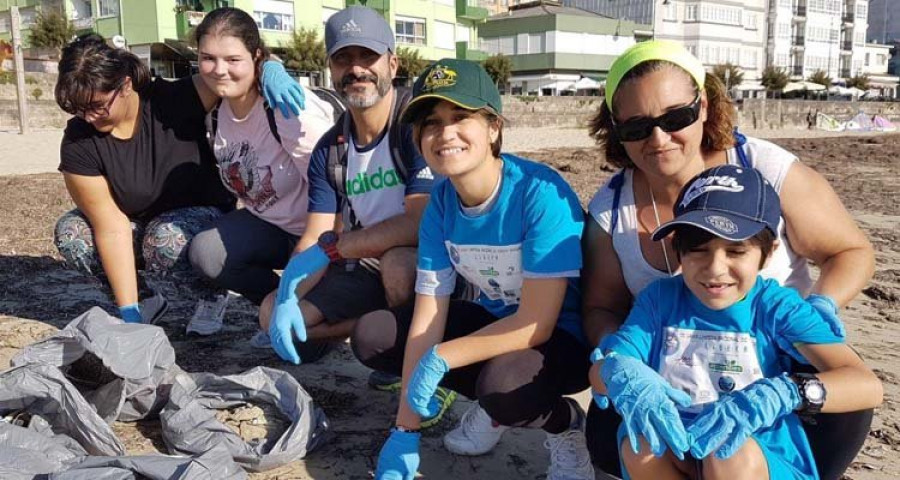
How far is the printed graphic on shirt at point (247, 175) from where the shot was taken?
3.23 meters

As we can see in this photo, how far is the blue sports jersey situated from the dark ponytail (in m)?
0.97

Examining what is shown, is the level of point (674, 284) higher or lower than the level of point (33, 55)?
lower

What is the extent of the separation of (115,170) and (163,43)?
2741 centimetres

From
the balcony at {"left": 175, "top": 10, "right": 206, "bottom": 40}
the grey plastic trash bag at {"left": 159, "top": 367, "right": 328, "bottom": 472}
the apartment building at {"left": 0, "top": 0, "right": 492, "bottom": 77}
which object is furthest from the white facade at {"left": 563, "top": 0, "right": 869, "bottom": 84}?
the grey plastic trash bag at {"left": 159, "top": 367, "right": 328, "bottom": 472}

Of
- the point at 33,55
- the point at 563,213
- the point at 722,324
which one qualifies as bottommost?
the point at 722,324

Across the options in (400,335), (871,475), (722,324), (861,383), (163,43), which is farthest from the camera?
(163,43)

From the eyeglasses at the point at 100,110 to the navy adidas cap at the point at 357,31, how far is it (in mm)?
1041

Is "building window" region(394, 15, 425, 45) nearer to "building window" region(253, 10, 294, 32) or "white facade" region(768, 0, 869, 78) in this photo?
"building window" region(253, 10, 294, 32)

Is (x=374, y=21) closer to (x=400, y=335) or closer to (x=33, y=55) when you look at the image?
(x=400, y=335)

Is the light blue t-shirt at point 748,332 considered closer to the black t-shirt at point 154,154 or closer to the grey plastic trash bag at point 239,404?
the grey plastic trash bag at point 239,404

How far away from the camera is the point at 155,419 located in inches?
103

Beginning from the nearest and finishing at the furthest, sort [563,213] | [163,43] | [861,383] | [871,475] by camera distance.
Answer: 1. [861,383]
2. [563,213]
3. [871,475]
4. [163,43]

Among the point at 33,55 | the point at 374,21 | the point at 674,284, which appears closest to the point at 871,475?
the point at 674,284

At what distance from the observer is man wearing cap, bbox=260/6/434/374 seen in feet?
8.80
